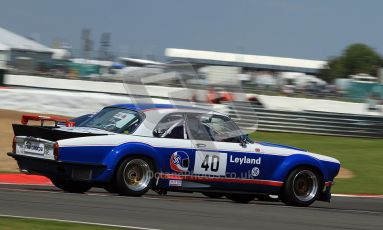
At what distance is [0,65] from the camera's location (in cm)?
3466

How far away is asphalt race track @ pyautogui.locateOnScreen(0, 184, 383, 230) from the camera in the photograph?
732cm

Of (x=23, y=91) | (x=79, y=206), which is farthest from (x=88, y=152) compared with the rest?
(x=23, y=91)

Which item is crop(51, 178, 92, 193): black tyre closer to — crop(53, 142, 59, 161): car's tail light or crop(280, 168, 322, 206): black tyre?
crop(53, 142, 59, 161): car's tail light

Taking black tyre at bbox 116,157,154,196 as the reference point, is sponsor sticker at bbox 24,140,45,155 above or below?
above

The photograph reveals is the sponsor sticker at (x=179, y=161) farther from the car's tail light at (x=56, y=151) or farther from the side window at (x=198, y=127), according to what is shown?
the car's tail light at (x=56, y=151)

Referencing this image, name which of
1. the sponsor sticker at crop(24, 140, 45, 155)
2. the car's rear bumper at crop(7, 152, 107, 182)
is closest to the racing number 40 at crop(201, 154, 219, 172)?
the car's rear bumper at crop(7, 152, 107, 182)

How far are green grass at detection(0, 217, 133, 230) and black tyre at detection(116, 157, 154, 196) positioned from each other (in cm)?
249

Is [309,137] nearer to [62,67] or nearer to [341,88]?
[341,88]

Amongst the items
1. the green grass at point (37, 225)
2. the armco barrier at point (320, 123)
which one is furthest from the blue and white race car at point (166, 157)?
the armco barrier at point (320, 123)

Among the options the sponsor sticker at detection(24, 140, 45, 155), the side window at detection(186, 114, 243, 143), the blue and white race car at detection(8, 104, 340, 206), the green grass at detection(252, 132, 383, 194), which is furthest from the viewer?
the green grass at detection(252, 132, 383, 194)

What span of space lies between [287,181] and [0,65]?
26.6m

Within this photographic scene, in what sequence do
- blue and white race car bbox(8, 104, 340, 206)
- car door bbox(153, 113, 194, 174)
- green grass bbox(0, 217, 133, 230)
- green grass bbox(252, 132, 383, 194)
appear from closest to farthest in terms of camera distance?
green grass bbox(0, 217, 133, 230), blue and white race car bbox(8, 104, 340, 206), car door bbox(153, 113, 194, 174), green grass bbox(252, 132, 383, 194)

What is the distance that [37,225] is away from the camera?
6.57 metres

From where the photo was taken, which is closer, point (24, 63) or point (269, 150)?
point (269, 150)
